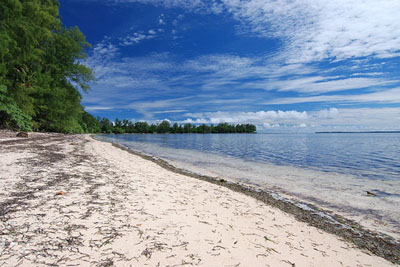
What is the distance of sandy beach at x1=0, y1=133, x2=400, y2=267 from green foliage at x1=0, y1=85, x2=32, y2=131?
2267 cm

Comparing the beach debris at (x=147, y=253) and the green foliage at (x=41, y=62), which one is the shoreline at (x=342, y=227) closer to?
the beach debris at (x=147, y=253)

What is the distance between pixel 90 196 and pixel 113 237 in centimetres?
224

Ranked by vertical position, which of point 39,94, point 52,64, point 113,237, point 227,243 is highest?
point 52,64

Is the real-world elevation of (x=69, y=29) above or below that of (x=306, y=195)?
above

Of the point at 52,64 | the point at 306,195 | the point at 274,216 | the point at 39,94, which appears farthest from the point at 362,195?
the point at 52,64

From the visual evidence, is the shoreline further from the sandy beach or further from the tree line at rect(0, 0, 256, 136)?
the tree line at rect(0, 0, 256, 136)

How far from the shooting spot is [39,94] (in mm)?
30141

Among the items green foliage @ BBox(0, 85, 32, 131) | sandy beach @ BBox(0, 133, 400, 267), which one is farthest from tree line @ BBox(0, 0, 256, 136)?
sandy beach @ BBox(0, 133, 400, 267)

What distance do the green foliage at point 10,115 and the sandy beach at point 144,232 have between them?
892 inches

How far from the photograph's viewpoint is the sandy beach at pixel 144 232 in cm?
274

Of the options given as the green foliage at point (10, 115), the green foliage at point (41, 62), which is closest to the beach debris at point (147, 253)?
the green foliage at point (10, 115)

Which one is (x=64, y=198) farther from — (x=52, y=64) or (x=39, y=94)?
(x=52, y=64)

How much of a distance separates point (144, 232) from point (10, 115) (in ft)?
101

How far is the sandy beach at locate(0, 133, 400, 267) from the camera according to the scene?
2.74 metres
